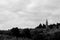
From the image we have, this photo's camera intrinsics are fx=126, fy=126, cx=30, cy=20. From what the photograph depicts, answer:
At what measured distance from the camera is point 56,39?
45.9 metres

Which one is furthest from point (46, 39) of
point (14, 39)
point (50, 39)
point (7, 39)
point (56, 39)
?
point (7, 39)

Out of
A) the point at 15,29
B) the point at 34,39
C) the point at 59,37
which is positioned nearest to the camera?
the point at 59,37

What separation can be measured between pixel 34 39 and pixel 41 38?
2.88 metres

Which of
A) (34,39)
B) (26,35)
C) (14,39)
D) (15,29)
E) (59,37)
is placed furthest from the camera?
(15,29)

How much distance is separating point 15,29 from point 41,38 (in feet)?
64.1

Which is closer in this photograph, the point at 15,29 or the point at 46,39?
the point at 46,39

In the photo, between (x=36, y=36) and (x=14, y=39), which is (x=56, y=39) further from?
(x=14, y=39)

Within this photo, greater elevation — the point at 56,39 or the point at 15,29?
the point at 15,29

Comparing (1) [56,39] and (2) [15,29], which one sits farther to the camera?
(2) [15,29]

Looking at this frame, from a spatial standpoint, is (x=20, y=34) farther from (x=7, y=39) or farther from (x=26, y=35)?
(x=7, y=39)

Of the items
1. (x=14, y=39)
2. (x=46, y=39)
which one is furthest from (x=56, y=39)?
(x=14, y=39)

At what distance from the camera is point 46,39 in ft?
162

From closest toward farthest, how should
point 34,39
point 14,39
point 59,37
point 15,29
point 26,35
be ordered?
point 59,37, point 34,39, point 14,39, point 26,35, point 15,29

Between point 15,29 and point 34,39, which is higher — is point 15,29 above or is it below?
above
